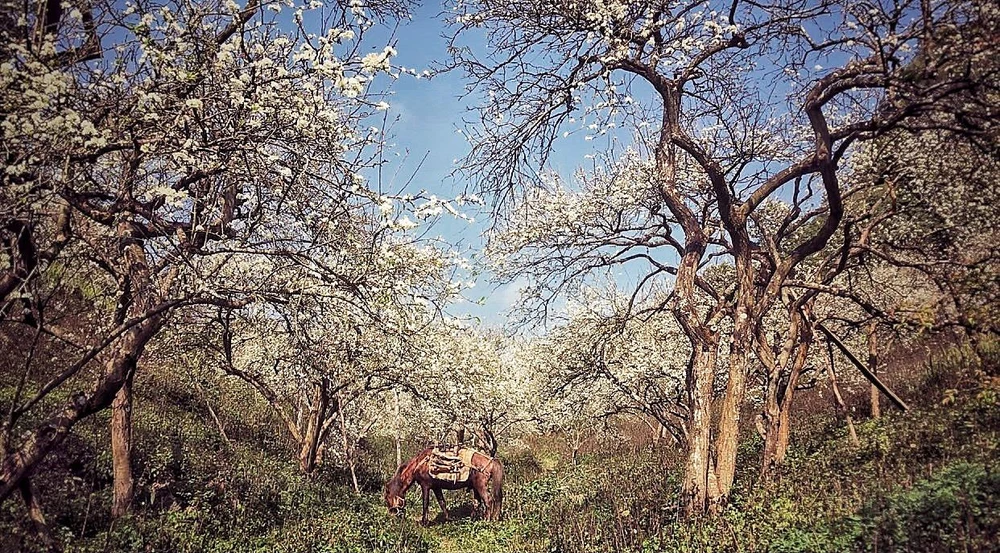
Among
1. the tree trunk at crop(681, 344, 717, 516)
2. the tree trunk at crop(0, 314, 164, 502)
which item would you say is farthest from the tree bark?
the tree trunk at crop(0, 314, 164, 502)

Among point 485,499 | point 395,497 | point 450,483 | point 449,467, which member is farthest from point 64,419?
point 485,499

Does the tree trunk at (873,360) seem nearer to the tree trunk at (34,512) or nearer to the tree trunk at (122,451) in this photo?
the tree trunk at (34,512)

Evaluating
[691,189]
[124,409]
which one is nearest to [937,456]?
[691,189]

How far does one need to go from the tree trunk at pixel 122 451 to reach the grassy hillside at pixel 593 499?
14.0 inches

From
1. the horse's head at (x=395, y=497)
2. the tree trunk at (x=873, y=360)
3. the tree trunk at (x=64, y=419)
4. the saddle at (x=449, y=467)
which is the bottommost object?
the horse's head at (x=395, y=497)

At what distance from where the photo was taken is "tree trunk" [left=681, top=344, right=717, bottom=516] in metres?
9.52

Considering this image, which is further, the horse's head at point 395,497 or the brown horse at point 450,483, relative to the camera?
the brown horse at point 450,483

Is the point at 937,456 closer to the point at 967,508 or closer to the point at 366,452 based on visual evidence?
the point at 967,508

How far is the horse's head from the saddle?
1.01 meters

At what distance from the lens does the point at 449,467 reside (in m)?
16.2

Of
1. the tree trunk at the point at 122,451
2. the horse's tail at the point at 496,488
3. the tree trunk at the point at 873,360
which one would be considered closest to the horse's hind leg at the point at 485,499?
the horse's tail at the point at 496,488

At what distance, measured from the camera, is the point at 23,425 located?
11992 millimetres

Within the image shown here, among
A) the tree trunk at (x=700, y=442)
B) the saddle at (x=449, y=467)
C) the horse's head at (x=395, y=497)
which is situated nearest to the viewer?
the tree trunk at (x=700, y=442)

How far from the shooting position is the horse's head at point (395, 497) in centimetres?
1590
